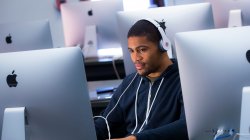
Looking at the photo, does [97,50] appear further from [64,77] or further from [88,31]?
[64,77]

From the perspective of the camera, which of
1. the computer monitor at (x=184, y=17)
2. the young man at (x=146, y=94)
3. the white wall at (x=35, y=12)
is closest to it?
the young man at (x=146, y=94)

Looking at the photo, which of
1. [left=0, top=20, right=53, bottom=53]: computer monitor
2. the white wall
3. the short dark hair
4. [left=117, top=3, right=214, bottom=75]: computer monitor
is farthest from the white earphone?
the white wall

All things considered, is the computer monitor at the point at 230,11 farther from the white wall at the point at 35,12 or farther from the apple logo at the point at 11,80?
the white wall at the point at 35,12

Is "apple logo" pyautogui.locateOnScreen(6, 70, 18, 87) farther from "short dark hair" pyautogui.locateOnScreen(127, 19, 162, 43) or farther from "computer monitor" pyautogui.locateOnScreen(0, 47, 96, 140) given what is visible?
"short dark hair" pyautogui.locateOnScreen(127, 19, 162, 43)

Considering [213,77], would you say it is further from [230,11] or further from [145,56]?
[230,11]

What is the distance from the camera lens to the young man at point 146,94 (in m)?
1.68

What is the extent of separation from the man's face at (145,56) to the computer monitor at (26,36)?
90cm

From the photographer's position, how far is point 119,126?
189cm

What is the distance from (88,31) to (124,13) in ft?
3.42

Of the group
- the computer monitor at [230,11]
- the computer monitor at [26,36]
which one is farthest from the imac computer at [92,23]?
the computer monitor at [230,11]

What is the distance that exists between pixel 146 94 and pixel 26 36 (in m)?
1.11

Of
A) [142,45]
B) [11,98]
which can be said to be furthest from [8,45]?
[11,98]

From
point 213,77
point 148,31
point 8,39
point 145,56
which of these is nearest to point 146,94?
point 145,56

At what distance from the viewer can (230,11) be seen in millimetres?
2650
